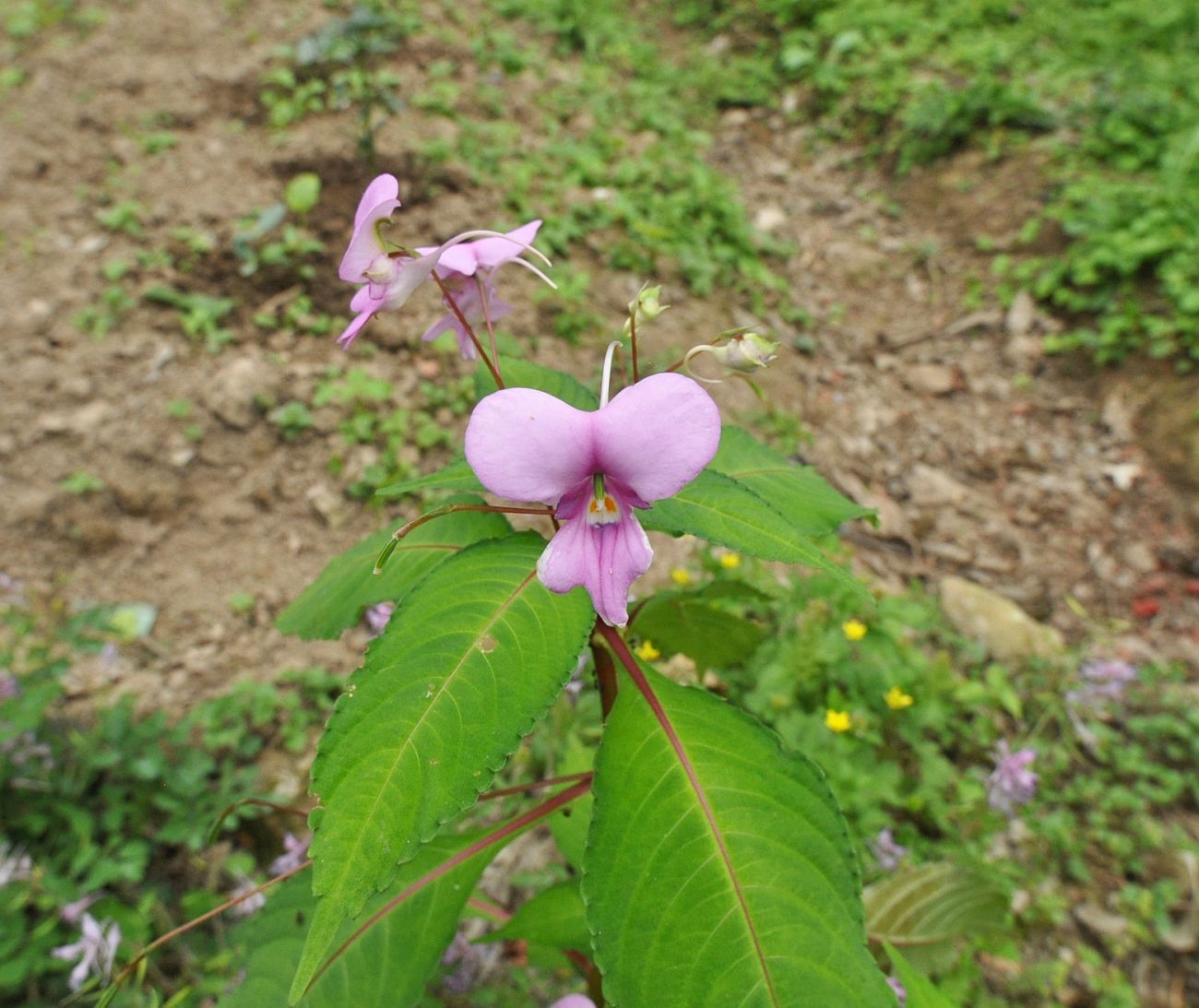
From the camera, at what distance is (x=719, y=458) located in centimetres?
137

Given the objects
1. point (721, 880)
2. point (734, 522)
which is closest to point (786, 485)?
point (734, 522)

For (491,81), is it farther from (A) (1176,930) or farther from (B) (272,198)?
(A) (1176,930)

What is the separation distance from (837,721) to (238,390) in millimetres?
2568

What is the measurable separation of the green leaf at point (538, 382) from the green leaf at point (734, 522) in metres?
0.24

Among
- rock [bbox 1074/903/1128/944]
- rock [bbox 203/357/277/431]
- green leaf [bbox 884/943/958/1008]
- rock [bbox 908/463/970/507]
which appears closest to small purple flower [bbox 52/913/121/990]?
green leaf [bbox 884/943/958/1008]

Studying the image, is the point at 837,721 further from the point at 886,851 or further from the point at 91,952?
the point at 91,952

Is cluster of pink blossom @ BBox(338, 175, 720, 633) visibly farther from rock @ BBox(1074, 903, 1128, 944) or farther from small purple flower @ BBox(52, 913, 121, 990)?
rock @ BBox(1074, 903, 1128, 944)

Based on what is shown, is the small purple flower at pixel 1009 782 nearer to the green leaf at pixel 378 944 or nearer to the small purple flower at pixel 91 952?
the green leaf at pixel 378 944

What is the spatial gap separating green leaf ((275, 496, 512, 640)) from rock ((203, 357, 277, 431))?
2108mm

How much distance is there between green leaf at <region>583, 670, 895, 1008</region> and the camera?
866 millimetres

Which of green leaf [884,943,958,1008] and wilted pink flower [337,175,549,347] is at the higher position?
wilted pink flower [337,175,549,347]

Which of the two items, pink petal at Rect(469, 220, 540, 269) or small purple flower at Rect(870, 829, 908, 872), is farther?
small purple flower at Rect(870, 829, 908, 872)

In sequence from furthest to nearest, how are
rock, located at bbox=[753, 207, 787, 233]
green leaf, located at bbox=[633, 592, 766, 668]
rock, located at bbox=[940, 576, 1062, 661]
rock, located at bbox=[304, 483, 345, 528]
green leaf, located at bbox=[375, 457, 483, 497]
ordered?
rock, located at bbox=[753, 207, 787, 233], rock, located at bbox=[304, 483, 345, 528], rock, located at bbox=[940, 576, 1062, 661], green leaf, located at bbox=[633, 592, 766, 668], green leaf, located at bbox=[375, 457, 483, 497]

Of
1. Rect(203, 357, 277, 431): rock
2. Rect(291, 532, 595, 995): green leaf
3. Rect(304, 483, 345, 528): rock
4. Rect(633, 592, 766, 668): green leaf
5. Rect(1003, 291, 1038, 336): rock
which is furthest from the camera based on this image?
Rect(1003, 291, 1038, 336): rock
